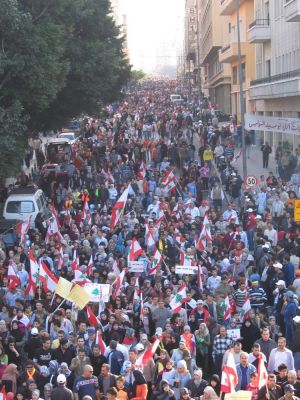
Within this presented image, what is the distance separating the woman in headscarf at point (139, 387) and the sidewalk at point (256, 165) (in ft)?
76.9

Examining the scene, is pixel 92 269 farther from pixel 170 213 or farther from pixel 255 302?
pixel 170 213

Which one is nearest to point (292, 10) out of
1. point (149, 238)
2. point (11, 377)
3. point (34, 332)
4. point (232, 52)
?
point (149, 238)

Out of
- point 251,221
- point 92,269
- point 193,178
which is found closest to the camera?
point 92,269

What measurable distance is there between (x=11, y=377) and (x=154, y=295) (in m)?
3.51

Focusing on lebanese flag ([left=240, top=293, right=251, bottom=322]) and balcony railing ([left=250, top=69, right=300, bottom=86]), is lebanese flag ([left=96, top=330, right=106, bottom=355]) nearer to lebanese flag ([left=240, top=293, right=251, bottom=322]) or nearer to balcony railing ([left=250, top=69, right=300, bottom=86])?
lebanese flag ([left=240, top=293, right=251, bottom=322])

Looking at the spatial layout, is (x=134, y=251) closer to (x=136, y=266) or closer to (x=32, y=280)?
(x=136, y=266)

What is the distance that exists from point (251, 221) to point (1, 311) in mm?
8220

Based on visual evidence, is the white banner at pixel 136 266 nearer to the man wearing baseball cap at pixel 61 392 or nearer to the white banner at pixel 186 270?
the white banner at pixel 186 270

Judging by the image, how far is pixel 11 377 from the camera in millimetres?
A: 13328

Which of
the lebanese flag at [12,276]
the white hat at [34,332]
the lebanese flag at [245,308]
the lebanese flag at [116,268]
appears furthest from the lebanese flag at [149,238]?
the white hat at [34,332]

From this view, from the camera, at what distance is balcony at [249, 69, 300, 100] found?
3588 cm

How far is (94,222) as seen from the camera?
932 inches

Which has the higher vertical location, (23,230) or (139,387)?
(23,230)

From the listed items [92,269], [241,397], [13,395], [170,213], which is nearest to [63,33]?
[170,213]
